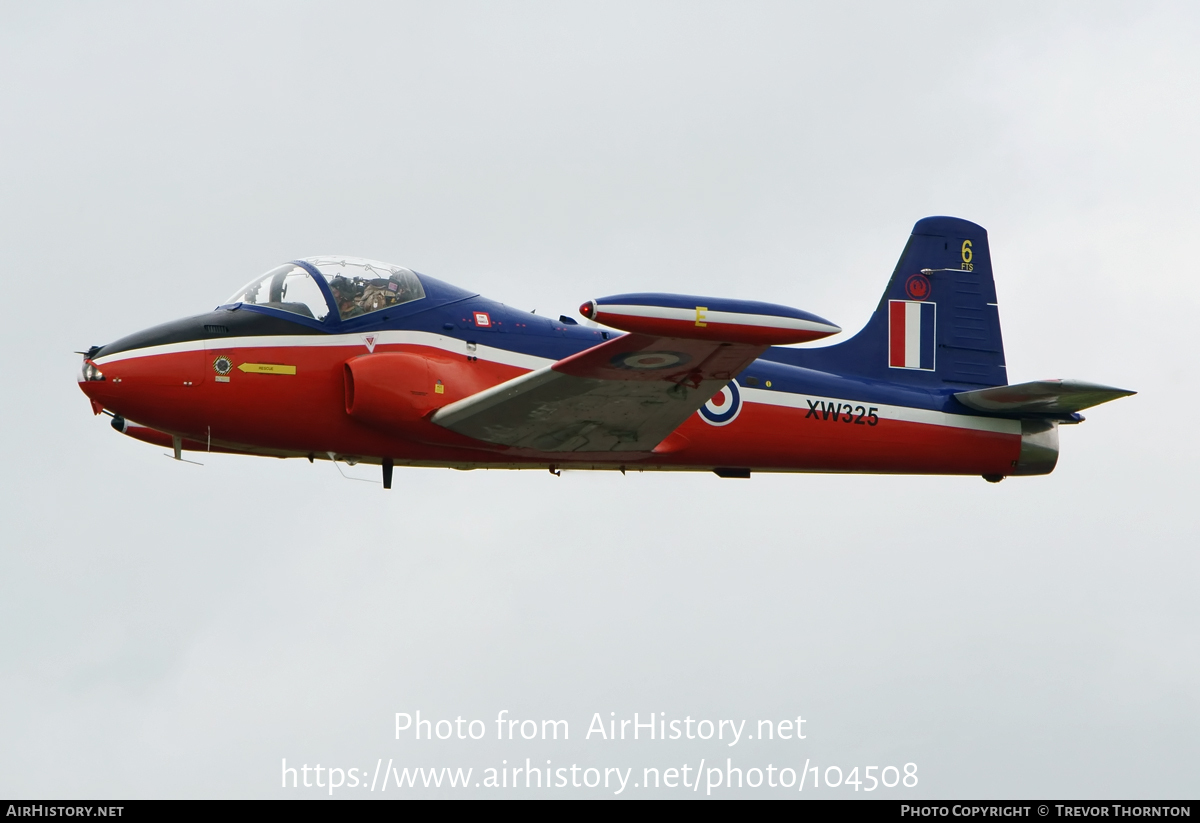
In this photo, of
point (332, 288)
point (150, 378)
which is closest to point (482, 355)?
point (332, 288)

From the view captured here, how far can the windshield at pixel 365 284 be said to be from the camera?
1741 centimetres

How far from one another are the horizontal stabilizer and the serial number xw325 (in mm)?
1522

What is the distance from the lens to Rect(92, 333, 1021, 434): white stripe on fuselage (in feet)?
54.9

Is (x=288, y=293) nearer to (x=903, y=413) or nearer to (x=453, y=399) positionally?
(x=453, y=399)

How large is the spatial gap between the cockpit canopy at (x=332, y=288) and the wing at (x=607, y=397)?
167cm

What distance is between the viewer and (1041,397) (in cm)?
1945

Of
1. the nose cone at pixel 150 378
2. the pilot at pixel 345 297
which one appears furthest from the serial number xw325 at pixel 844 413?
the nose cone at pixel 150 378

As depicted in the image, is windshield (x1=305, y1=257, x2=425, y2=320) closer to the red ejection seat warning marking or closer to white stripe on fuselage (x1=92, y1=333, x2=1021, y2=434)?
white stripe on fuselage (x1=92, y1=333, x2=1021, y2=434)

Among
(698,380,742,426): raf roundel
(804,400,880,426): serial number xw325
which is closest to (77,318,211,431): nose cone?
(698,380,742,426): raf roundel

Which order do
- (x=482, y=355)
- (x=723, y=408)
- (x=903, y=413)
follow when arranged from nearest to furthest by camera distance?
1. (x=482, y=355)
2. (x=723, y=408)
3. (x=903, y=413)

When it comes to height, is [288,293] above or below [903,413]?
above

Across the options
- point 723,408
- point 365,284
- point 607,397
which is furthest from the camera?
point 723,408

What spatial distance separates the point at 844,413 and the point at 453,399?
5.62m

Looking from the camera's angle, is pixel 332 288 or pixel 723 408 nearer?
pixel 332 288
